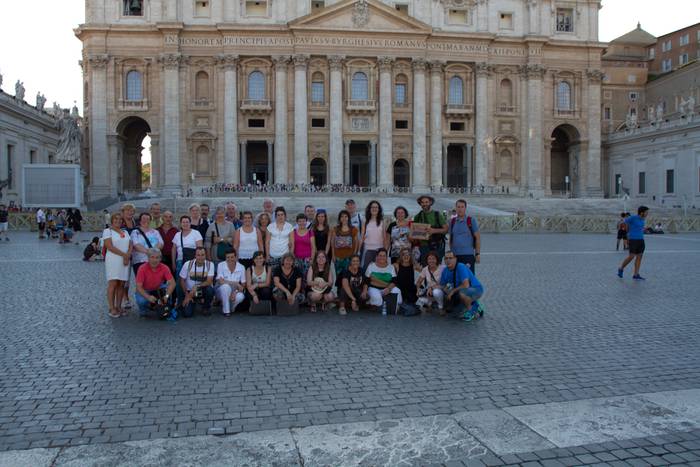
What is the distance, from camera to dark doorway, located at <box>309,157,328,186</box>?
159 ft

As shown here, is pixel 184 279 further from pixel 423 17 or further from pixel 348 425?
pixel 423 17

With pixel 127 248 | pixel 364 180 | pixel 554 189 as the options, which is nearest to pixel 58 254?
pixel 127 248

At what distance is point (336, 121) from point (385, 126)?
152 inches

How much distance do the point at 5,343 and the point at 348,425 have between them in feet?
15.6

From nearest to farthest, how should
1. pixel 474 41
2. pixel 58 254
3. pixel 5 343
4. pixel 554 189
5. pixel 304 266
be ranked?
1. pixel 5 343
2. pixel 304 266
3. pixel 58 254
4. pixel 474 41
5. pixel 554 189

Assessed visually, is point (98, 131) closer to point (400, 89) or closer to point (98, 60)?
point (98, 60)

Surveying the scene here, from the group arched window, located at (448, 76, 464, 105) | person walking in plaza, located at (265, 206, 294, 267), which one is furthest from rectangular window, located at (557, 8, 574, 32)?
person walking in plaza, located at (265, 206, 294, 267)

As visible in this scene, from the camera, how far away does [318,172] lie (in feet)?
161

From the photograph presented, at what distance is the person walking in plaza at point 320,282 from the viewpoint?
9141 millimetres

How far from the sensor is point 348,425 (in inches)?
179

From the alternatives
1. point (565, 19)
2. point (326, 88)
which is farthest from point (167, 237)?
point (565, 19)

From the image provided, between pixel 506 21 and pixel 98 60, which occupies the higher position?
pixel 506 21

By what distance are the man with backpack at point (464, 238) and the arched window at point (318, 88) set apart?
1544 inches

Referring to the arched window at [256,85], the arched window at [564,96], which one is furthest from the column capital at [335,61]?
the arched window at [564,96]
